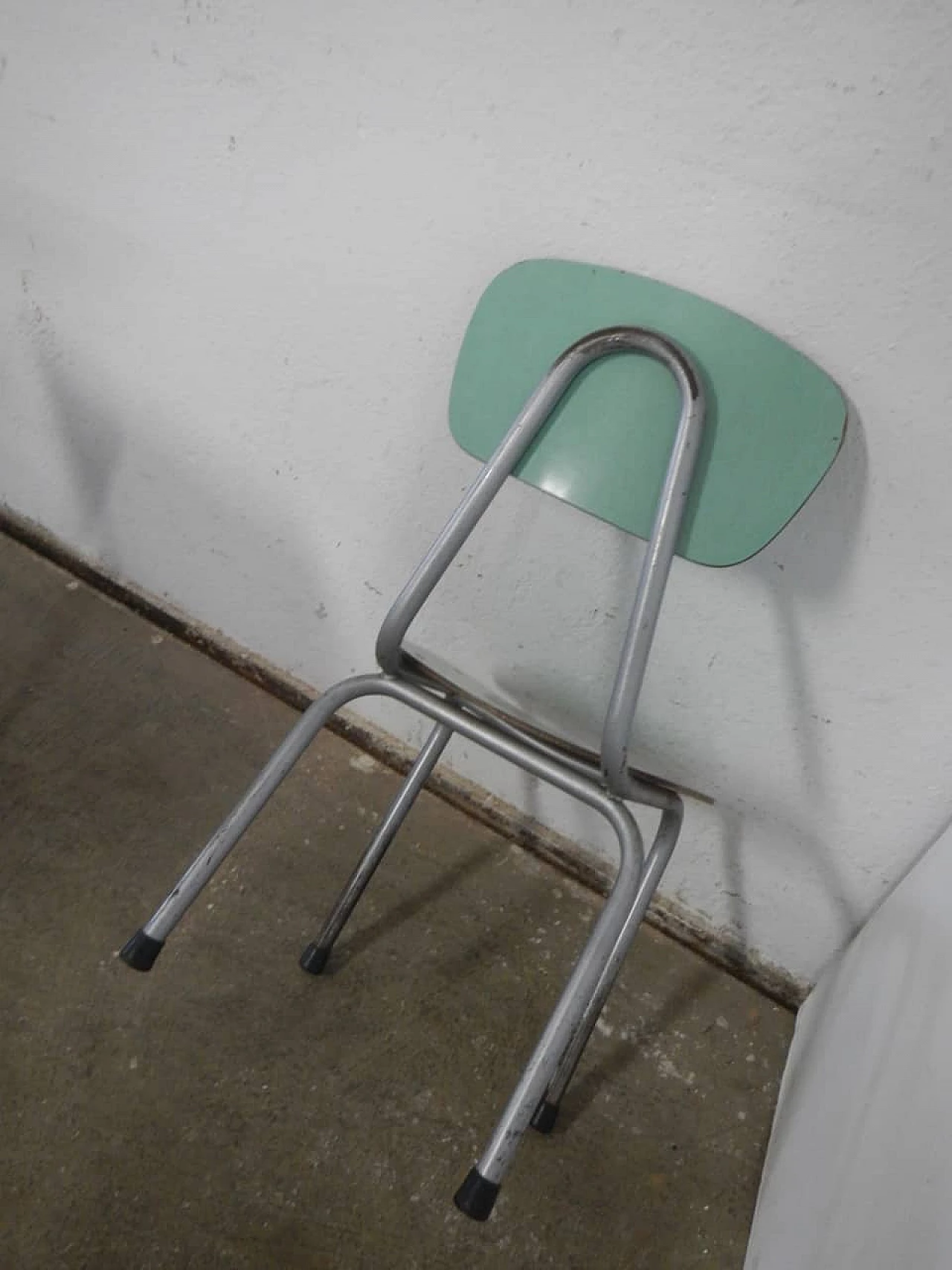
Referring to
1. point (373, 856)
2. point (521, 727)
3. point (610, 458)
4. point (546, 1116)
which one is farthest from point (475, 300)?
point (546, 1116)

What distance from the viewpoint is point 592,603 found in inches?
44.4

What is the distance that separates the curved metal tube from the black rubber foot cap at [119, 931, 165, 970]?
364 millimetres

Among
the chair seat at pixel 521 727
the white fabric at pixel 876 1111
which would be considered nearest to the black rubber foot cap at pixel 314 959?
the chair seat at pixel 521 727

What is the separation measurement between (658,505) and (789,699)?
0.37m

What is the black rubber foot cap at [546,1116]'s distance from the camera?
111 cm

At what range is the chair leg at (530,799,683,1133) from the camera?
3.02ft

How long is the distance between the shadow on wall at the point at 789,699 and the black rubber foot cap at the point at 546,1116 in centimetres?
38

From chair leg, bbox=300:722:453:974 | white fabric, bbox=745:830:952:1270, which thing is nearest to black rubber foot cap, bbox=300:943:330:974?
chair leg, bbox=300:722:453:974

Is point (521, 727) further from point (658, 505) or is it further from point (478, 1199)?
point (478, 1199)

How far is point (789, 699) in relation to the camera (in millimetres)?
A: 1064

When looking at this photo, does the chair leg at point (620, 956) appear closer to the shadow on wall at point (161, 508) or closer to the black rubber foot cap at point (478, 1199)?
the black rubber foot cap at point (478, 1199)

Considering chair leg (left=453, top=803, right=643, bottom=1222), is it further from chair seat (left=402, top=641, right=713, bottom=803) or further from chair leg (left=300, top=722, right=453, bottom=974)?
chair leg (left=300, top=722, right=453, bottom=974)

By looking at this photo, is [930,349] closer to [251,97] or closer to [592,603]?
[592,603]

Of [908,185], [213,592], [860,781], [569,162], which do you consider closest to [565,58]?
[569,162]
